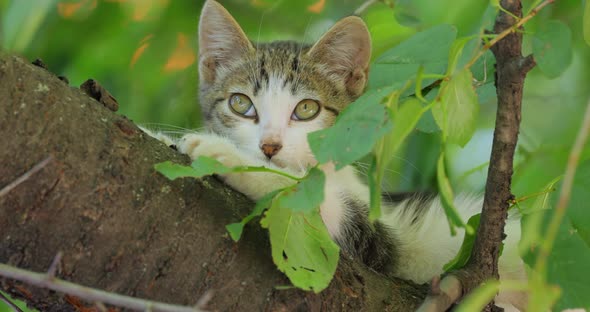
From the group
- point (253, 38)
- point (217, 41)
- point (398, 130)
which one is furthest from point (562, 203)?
point (253, 38)

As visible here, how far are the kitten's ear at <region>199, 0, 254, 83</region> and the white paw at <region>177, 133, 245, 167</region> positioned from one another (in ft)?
2.44

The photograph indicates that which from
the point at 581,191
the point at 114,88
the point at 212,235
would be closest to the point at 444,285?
the point at 581,191

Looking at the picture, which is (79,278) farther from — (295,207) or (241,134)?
(241,134)

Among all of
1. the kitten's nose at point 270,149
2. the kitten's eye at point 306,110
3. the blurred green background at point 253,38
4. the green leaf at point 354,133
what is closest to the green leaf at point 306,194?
the green leaf at point 354,133

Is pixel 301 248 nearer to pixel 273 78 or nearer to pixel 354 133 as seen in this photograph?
pixel 354 133

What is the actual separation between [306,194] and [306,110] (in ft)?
3.50

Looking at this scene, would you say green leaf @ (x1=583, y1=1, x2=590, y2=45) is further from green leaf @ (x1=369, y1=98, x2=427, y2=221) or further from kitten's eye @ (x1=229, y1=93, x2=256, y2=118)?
kitten's eye @ (x1=229, y1=93, x2=256, y2=118)

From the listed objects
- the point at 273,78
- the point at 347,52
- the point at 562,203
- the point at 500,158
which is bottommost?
the point at 562,203

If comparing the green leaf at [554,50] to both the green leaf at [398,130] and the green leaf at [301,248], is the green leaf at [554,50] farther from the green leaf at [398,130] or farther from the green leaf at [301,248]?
the green leaf at [301,248]

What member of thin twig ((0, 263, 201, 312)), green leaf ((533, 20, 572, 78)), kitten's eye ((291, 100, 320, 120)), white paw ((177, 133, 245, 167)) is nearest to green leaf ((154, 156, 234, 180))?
thin twig ((0, 263, 201, 312))

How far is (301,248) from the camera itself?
95 centimetres

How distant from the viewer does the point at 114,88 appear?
5.87 feet

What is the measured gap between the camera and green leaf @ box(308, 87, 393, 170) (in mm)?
744

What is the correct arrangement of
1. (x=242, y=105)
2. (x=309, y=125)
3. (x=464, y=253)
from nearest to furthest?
(x=464, y=253), (x=309, y=125), (x=242, y=105)
